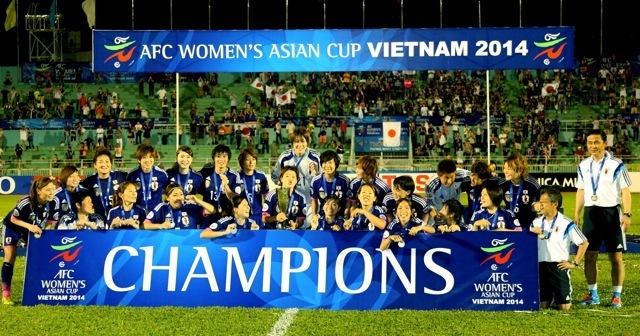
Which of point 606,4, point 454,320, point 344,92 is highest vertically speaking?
point 606,4

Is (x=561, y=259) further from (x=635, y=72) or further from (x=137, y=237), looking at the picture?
(x=635, y=72)

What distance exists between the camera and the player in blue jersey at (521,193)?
34.1 ft

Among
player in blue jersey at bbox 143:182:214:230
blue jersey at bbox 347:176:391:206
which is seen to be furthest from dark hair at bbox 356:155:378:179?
player in blue jersey at bbox 143:182:214:230

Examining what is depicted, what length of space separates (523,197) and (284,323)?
3255 mm

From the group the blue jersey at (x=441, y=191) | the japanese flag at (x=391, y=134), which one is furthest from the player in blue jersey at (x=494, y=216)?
the japanese flag at (x=391, y=134)

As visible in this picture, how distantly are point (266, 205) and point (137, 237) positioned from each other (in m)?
1.84

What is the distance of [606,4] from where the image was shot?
163ft

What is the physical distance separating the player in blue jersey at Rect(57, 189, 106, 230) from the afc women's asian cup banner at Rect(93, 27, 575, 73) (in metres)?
7.61

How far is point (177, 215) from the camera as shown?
409 inches

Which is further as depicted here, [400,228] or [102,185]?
[102,185]

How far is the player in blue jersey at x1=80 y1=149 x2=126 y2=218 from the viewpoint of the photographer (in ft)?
35.4

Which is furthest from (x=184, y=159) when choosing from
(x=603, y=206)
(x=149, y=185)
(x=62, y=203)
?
(x=603, y=206)

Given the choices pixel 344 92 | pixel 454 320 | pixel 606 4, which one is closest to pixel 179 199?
pixel 454 320

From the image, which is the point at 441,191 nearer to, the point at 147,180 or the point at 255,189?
the point at 255,189
